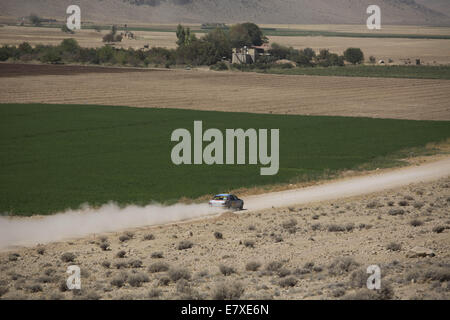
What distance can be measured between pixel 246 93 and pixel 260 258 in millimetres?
82354

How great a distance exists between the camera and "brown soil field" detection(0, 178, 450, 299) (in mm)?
23906

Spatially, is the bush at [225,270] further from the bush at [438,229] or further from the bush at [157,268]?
the bush at [438,229]

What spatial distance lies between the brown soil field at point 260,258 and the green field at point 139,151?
9.08m

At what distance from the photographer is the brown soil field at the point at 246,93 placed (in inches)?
3728

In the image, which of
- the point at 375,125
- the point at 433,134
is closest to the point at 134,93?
the point at 375,125

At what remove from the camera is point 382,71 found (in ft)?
517

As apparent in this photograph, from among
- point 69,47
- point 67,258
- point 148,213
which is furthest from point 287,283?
point 69,47

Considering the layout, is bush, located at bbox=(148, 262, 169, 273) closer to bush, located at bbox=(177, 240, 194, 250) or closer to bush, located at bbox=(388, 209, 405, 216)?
bush, located at bbox=(177, 240, 194, 250)

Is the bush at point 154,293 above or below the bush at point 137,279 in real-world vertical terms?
above

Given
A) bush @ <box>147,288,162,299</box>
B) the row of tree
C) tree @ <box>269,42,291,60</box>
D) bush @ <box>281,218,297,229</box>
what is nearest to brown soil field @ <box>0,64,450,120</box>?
the row of tree

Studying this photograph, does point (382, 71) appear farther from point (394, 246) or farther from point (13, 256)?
point (13, 256)

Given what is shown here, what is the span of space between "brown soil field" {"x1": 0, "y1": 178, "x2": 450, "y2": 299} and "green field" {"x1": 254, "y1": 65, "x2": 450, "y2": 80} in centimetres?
10691

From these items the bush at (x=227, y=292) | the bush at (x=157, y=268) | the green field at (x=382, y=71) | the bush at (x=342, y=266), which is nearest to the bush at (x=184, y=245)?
the bush at (x=157, y=268)

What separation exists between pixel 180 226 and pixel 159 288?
1367 cm
